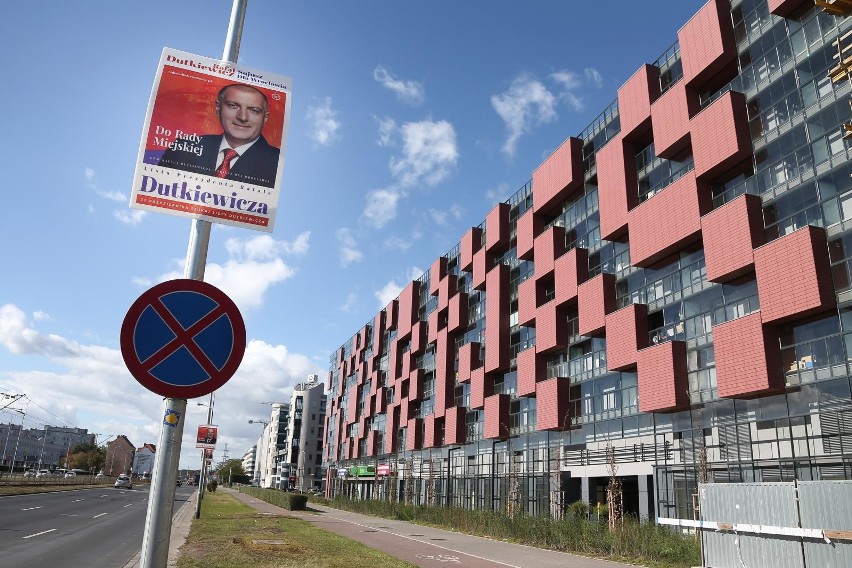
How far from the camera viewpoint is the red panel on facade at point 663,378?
2669 cm

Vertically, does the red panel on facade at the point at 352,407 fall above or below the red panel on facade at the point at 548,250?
below

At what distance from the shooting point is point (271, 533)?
22.3 m

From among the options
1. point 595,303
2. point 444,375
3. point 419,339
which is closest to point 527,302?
point 595,303

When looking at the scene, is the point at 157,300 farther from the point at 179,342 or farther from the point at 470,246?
the point at 470,246

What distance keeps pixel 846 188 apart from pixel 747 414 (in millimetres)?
9041

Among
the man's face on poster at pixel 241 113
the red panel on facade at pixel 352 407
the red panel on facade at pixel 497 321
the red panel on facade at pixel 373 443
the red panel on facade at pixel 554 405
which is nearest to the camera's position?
the man's face on poster at pixel 241 113

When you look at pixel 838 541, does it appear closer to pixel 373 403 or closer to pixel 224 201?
pixel 224 201

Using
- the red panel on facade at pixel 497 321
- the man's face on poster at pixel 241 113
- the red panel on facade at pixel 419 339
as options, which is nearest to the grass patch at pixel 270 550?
the man's face on poster at pixel 241 113

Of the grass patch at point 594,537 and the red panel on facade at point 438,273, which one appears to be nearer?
the grass patch at point 594,537

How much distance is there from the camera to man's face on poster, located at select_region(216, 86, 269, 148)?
168 inches

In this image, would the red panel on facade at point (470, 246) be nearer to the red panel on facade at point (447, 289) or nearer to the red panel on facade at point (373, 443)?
the red panel on facade at point (447, 289)

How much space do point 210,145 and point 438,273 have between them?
51.7 m

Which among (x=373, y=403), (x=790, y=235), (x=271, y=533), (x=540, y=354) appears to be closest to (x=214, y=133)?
(x=271, y=533)

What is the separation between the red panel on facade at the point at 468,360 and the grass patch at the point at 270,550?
23290 mm
